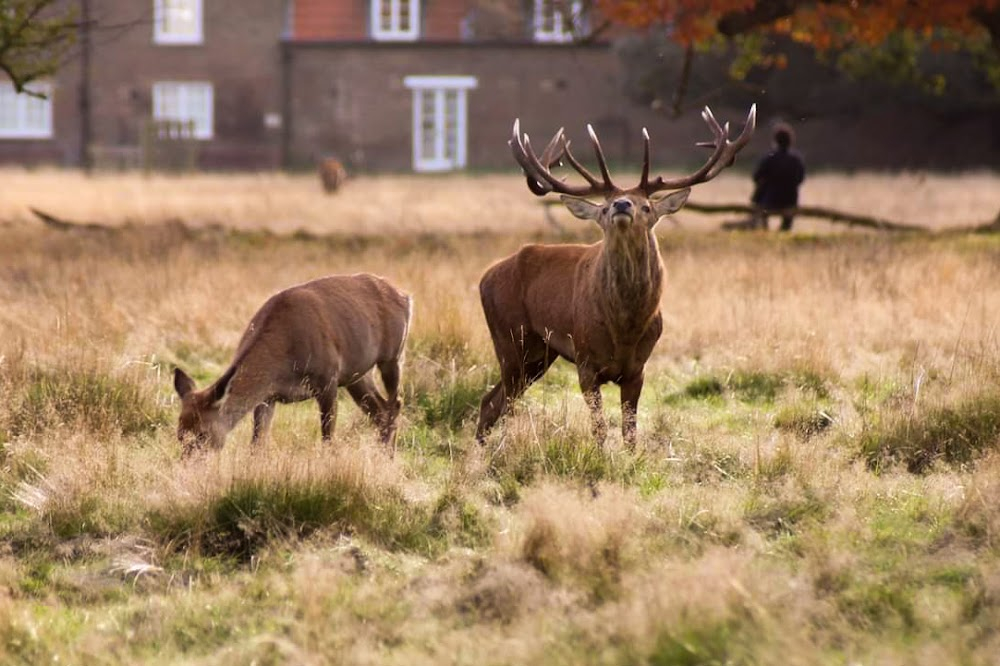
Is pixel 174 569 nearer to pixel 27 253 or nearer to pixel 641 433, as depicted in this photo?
pixel 641 433

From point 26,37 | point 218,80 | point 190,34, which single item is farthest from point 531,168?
point 190,34

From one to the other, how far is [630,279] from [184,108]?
36921mm

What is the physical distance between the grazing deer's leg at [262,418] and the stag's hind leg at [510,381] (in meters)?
1.32

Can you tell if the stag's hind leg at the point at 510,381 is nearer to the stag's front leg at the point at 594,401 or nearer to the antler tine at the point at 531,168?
the stag's front leg at the point at 594,401

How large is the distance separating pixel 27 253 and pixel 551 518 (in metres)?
11.0

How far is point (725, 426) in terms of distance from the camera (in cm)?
916

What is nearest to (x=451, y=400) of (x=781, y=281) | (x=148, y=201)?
(x=781, y=281)

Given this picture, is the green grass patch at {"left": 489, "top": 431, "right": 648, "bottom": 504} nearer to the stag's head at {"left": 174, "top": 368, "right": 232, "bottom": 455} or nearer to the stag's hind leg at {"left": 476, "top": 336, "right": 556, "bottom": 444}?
the stag's hind leg at {"left": 476, "top": 336, "right": 556, "bottom": 444}

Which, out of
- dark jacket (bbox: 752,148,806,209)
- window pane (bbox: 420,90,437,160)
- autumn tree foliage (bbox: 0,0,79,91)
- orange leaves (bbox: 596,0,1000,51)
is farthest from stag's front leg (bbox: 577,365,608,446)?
window pane (bbox: 420,90,437,160)

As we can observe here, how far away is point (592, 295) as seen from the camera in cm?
841

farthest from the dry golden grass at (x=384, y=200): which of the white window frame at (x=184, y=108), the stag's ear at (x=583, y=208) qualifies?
the stag's ear at (x=583, y=208)

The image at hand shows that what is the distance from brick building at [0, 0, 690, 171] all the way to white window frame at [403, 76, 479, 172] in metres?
0.04

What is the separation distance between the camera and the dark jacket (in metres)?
18.3

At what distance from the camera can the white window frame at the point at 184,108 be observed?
4322cm
